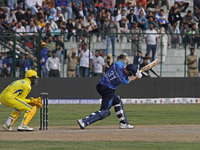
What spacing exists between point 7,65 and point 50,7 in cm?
536

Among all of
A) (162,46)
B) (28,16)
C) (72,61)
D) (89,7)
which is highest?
(89,7)

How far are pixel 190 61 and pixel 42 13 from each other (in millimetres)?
8728

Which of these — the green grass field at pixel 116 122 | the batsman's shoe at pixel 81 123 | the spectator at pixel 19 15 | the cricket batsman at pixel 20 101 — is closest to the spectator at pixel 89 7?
the spectator at pixel 19 15

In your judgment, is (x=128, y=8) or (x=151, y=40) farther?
(x=128, y=8)

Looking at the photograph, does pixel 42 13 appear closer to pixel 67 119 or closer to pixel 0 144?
pixel 67 119

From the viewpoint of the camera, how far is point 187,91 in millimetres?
29031

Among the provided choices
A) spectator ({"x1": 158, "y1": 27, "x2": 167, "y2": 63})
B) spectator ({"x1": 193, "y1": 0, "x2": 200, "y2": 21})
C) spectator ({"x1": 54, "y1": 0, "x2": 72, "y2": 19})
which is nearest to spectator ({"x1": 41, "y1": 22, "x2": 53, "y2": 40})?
spectator ({"x1": 54, "y1": 0, "x2": 72, "y2": 19})

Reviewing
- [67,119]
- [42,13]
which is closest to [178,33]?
[42,13]

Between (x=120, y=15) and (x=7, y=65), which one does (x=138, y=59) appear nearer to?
(x=120, y=15)

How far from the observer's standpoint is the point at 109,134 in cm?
1338

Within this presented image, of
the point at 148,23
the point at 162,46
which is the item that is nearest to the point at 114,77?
the point at 162,46

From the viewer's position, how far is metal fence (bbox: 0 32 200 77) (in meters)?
27.5

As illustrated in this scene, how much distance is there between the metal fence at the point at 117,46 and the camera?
90.2 feet

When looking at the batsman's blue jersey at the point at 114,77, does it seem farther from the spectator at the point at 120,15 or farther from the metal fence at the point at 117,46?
the spectator at the point at 120,15
